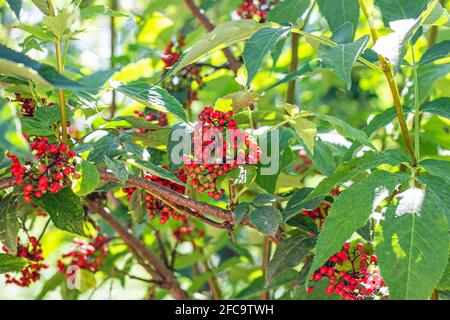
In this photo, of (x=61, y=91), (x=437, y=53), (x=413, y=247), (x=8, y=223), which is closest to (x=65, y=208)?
(x=8, y=223)

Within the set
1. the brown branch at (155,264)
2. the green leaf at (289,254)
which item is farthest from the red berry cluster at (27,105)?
the brown branch at (155,264)

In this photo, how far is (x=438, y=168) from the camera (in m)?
1.18

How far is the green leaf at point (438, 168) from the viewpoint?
3.81 feet

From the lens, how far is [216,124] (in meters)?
1.27

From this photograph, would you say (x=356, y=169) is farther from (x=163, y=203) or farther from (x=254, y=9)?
(x=254, y=9)

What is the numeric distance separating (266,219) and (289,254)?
116 millimetres

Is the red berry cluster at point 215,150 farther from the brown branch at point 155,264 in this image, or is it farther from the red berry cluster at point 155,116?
the brown branch at point 155,264

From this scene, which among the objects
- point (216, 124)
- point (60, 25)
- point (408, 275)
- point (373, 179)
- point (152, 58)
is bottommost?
point (408, 275)

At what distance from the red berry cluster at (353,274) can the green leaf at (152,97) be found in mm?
381

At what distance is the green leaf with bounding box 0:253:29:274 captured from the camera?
132cm
